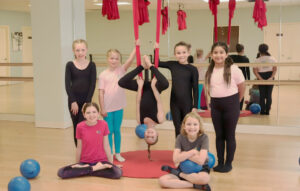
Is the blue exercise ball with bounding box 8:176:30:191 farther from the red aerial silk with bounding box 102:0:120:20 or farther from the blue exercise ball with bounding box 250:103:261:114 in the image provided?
the blue exercise ball with bounding box 250:103:261:114

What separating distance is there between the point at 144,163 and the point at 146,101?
0.72 metres

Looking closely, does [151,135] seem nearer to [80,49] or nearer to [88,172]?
[88,172]

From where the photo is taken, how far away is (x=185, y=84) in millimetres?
3969

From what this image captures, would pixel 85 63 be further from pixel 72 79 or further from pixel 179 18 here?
pixel 179 18

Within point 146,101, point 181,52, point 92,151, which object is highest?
point 181,52

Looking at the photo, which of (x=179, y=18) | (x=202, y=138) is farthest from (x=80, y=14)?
(x=202, y=138)

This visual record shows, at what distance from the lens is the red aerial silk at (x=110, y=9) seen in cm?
570

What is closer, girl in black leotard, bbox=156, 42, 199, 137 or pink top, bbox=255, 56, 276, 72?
girl in black leotard, bbox=156, 42, 199, 137

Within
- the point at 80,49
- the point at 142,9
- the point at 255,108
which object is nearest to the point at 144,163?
the point at 80,49

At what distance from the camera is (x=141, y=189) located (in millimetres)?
3455

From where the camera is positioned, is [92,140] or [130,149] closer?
[92,140]

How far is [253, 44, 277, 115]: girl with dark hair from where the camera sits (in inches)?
225

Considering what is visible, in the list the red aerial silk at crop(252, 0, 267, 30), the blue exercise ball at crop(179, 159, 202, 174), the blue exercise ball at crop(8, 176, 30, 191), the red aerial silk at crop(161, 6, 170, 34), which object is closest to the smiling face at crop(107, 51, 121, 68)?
the blue exercise ball at crop(179, 159, 202, 174)

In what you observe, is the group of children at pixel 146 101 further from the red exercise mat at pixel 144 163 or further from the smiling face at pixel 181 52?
the red exercise mat at pixel 144 163
